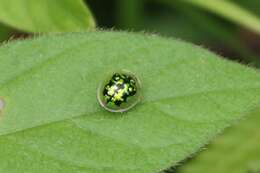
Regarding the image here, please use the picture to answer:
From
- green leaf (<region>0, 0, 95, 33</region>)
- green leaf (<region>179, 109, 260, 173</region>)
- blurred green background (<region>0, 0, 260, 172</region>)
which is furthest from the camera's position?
blurred green background (<region>0, 0, 260, 172</region>)

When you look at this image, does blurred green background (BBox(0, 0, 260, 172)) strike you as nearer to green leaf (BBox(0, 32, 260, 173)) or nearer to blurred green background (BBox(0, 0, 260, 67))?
blurred green background (BBox(0, 0, 260, 67))

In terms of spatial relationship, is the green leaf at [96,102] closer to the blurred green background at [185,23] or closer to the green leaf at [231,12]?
the green leaf at [231,12]

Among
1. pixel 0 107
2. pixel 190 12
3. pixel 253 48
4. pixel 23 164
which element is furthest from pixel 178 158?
pixel 253 48

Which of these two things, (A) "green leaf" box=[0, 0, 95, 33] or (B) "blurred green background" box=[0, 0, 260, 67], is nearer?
(A) "green leaf" box=[0, 0, 95, 33]

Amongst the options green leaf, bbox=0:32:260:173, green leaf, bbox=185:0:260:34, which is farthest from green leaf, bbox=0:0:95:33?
green leaf, bbox=185:0:260:34

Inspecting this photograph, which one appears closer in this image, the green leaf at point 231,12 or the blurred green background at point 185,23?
the green leaf at point 231,12

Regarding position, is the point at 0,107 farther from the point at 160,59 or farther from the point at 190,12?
the point at 190,12

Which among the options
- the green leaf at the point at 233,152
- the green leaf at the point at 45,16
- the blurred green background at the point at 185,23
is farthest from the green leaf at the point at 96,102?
the blurred green background at the point at 185,23
